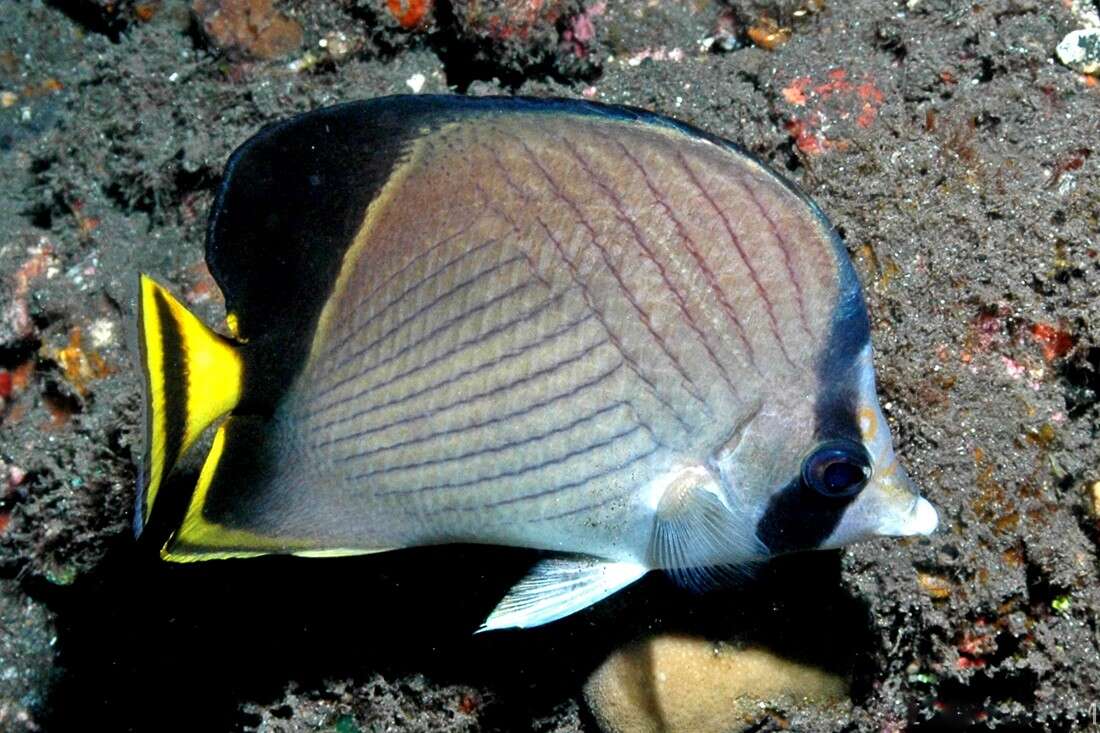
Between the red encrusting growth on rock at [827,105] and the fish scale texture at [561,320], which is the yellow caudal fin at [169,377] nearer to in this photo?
the fish scale texture at [561,320]

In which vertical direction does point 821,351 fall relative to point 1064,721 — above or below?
above

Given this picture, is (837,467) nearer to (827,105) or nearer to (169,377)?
(169,377)

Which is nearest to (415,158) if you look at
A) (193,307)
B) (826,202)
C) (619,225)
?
(619,225)

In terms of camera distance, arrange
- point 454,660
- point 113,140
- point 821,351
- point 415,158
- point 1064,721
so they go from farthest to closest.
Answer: point 113,140
point 454,660
point 1064,721
point 415,158
point 821,351

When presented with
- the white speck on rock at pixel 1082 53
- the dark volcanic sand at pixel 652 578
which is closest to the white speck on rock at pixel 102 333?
the dark volcanic sand at pixel 652 578

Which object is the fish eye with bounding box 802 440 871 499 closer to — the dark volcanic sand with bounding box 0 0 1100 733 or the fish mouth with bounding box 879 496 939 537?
the fish mouth with bounding box 879 496 939 537

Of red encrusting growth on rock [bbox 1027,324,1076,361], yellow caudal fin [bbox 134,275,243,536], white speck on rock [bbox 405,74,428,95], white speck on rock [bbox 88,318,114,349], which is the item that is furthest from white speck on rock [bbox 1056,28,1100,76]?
white speck on rock [bbox 88,318,114,349]

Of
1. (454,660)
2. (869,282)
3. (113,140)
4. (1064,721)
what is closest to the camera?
(869,282)

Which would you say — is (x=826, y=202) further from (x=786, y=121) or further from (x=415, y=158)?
(x=415, y=158)
